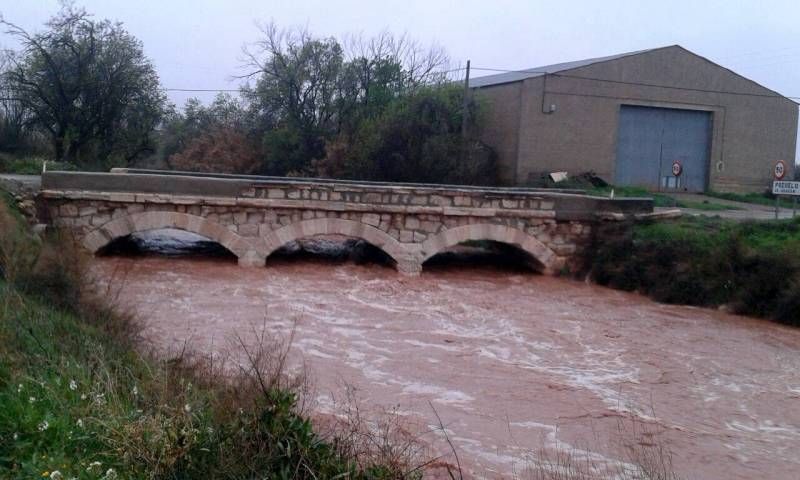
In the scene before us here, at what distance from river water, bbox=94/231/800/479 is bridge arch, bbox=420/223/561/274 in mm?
592

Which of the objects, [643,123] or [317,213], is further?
[643,123]

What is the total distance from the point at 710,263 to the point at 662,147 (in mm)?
15008

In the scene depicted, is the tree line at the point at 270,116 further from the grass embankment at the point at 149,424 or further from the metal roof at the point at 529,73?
the grass embankment at the point at 149,424

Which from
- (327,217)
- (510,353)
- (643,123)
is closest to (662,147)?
(643,123)

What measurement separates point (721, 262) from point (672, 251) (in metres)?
1.35

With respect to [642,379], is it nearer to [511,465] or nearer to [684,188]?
[511,465]

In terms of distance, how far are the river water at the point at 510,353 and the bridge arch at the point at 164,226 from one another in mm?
504

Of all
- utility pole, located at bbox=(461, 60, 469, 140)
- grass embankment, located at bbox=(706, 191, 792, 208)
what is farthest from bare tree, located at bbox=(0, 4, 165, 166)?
grass embankment, located at bbox=(706, 191, 792, 208)

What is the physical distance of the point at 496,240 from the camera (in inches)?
794

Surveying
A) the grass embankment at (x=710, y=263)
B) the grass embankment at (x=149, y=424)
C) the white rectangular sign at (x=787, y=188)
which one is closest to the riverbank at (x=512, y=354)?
the grass embankment at (x=710, y=263)

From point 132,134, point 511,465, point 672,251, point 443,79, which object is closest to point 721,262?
point 672,251

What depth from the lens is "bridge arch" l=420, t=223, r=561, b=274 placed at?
64.4 feet

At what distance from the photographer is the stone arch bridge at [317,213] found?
18.2 metres

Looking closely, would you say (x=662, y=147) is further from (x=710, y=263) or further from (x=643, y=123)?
(x=710, y=263)
